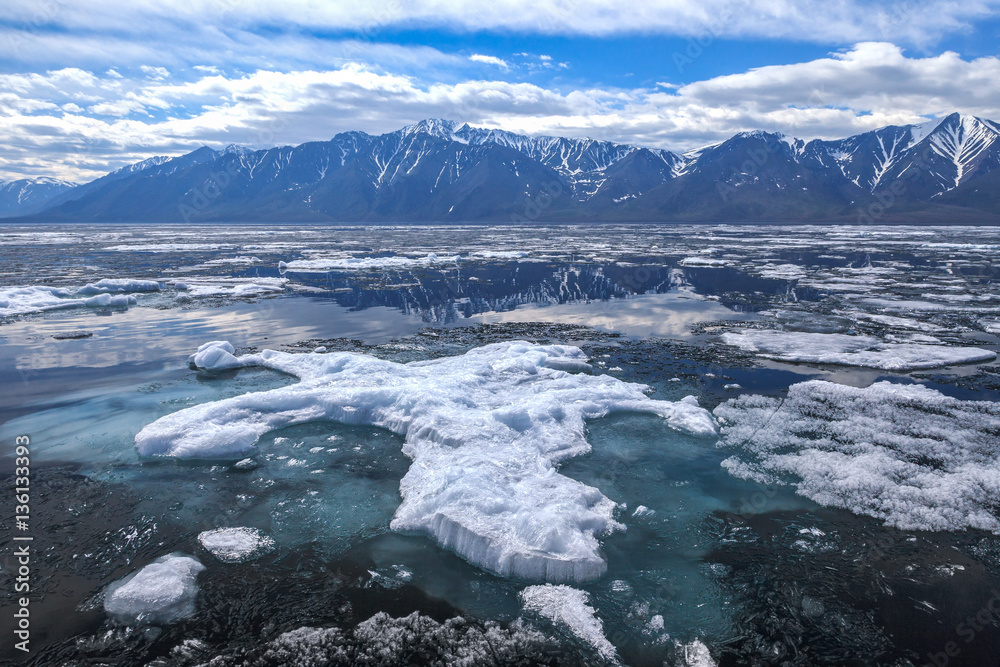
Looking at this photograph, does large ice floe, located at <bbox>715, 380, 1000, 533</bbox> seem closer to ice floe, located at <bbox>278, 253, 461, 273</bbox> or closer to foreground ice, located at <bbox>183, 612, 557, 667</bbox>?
foreground ice, located at <bbox>183, 612, 557, 667</bbox>

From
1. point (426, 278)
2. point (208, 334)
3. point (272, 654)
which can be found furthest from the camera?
point (426, 278)

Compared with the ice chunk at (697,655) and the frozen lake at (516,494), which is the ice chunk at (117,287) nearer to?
the frozen lake at (516,494)

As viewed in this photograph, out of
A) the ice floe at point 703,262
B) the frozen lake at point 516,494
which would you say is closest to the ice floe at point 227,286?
the frozen lake at point 516,494

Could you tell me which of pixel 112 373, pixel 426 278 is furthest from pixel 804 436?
pixel 426 278

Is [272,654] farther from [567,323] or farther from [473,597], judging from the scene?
[567,323]

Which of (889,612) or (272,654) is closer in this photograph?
(272,654)

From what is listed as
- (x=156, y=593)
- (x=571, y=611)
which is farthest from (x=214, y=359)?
(x=571, y=611)

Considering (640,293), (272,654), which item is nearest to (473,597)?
(272,654)

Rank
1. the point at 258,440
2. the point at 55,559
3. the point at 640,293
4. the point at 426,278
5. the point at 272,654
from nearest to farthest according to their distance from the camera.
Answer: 1. the point at 272,654
2. the point at 55,559
3. the point at 258,440
4. the point at 640,293
5. the point at 426,278
